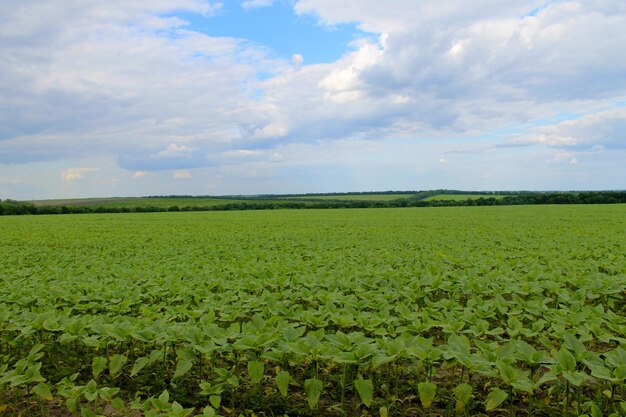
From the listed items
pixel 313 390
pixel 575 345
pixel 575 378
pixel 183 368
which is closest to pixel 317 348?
pixel 313 390

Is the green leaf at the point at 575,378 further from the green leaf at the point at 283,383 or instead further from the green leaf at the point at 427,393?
the green leaf at the point at 283,383

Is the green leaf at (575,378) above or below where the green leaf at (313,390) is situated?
above

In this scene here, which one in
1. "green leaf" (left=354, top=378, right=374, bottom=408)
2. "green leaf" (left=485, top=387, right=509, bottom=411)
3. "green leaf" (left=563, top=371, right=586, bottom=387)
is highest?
"green leaf" (left=563, top=371, right=586, bottom=387)

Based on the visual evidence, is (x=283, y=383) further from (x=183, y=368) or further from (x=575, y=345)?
(x=575, y=345)

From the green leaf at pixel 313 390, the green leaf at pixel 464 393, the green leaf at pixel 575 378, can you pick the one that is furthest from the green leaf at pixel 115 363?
the green leaf at pixel 575 378

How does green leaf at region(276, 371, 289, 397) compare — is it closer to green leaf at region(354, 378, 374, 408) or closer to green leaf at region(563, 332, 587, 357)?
green leaf at region(354, 378, 374, 408)

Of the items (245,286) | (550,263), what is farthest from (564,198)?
(245,286)

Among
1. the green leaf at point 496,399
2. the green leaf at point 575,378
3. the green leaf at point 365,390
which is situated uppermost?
the green leaf at point 575,378

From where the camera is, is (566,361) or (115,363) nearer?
(566,361)

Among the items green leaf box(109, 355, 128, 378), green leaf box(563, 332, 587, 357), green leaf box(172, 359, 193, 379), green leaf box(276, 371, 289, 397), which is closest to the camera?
green leaf box(276, 371, 289, 397)

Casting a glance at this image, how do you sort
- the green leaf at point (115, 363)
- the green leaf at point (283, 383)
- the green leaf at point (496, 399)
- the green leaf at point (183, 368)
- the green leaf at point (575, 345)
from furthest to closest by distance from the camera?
the green leaf at point (115, 363)
the green leaf at point (183, 368)
the green leaf at point (575, 345)
the green leaf at point (283, 383)
the green leaf at point (496, 399)

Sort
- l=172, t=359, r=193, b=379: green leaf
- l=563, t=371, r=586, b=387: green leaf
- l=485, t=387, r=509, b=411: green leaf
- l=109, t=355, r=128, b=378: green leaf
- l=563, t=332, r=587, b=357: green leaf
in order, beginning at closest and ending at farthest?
l=563, t=371, r=586, b=387: green leaf → l=485, t=387, r=509, b=411: green leaf → l=563, t=332, r=587, b=357: green leaf → l=172, t=359, r=193, b=379: green leaf → l=109, t=355, r=128, b=378: green leaf

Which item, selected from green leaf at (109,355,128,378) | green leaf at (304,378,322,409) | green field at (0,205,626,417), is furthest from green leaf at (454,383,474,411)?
green leaf at (109,355,128,378)

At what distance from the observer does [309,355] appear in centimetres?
348
